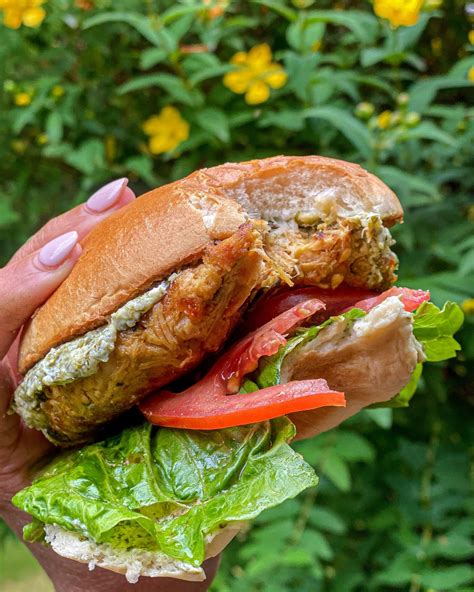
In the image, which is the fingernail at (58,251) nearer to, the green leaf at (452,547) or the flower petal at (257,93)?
the flower petal at (257,93)

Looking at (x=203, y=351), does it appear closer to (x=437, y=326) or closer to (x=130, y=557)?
(x=130, y=557)

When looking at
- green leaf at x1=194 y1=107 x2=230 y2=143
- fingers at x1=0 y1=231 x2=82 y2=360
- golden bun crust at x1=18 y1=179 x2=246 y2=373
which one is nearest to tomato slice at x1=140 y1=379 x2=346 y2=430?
golden bun crust at x1=18 y1=179 x2=246 y2=373

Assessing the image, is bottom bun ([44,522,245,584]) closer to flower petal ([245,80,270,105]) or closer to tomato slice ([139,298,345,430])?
tomato slice ([139,298,345,430])

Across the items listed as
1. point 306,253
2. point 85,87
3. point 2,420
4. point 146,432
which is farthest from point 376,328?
point 85,87

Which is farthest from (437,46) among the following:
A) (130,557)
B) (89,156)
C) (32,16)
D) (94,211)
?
(130,557)

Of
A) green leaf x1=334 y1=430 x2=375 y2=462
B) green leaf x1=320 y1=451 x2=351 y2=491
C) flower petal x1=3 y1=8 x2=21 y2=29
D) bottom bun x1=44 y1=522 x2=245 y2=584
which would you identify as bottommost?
green leaf x1=334 y1=430 x2=375 y2=462
